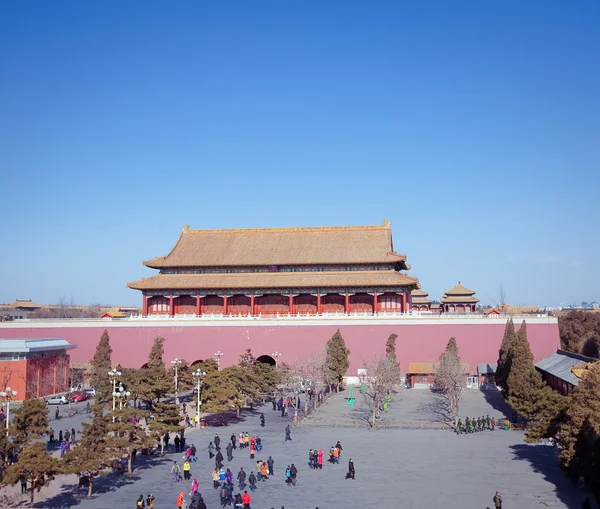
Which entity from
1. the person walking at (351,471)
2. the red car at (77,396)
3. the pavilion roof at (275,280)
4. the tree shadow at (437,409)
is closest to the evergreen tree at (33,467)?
the person walking at (351,471)

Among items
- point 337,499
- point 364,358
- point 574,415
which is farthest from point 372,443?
point 364,358

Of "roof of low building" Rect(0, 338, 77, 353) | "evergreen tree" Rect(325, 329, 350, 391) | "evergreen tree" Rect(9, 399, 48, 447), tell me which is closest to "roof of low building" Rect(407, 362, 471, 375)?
"evergreen tree" Rect(325, 329, 350, 391)

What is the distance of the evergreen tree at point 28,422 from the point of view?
21.4 metres

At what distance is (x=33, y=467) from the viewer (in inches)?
744

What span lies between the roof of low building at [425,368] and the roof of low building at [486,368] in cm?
74

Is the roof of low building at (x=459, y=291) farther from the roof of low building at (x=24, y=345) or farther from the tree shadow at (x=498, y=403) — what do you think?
the roof of low building at (x=24, y=345)

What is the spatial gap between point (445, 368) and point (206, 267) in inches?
985

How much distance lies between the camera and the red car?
42316mm

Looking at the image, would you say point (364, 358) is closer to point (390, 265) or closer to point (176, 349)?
point (390, 265)

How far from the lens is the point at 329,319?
1982 inches

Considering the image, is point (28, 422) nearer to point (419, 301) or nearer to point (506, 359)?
point (506, 359)

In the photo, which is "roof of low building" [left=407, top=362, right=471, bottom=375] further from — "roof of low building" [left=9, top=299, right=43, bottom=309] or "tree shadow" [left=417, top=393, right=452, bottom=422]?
"roof of low building" [left=9, top=299, right=43, bottom=309]

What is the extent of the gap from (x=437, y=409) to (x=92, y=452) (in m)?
21.6

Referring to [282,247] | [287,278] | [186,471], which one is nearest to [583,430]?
[186,471]
